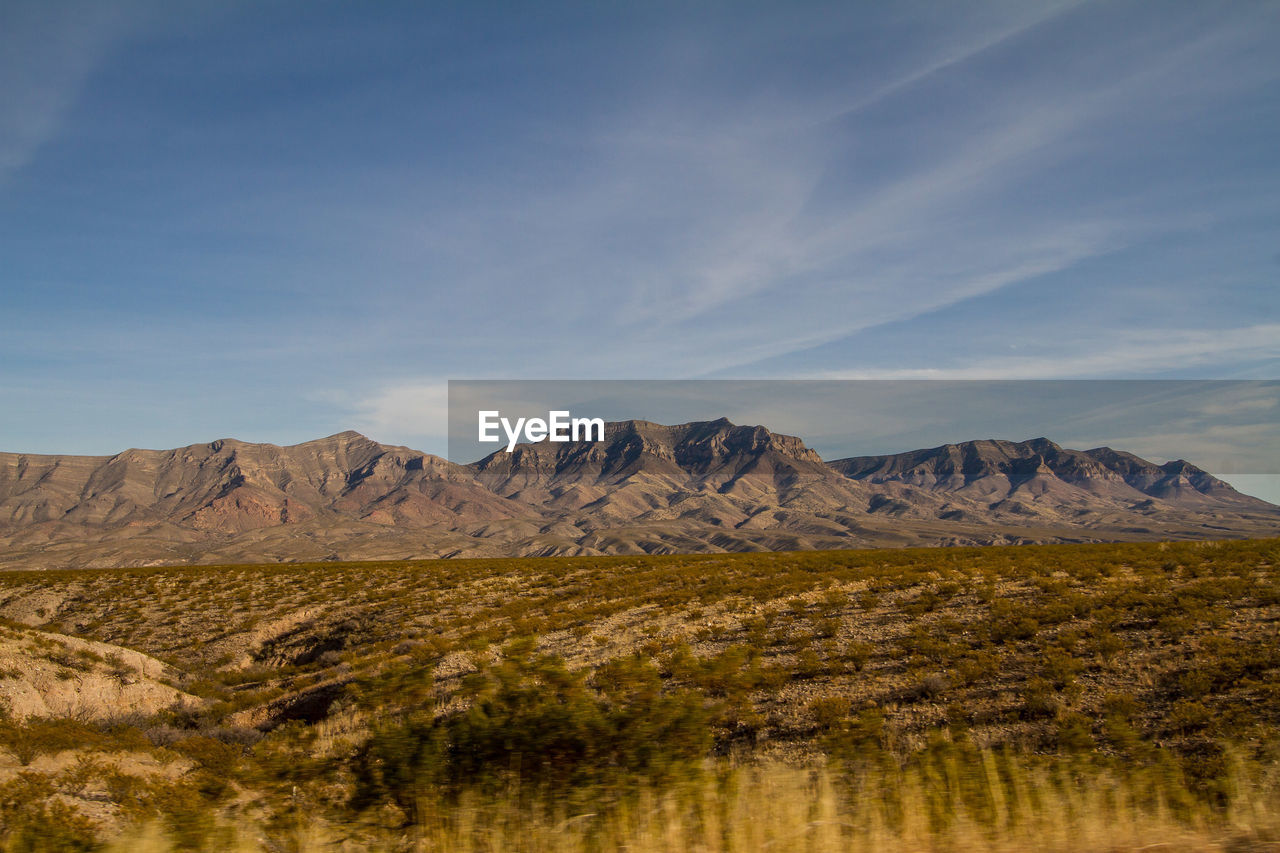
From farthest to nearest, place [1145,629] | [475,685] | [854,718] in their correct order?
[1145,629], [854,718], [475,685]

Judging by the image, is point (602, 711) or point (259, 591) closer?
point (602, 711)

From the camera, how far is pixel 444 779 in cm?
732

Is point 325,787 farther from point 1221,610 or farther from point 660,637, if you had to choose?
point 1221,610

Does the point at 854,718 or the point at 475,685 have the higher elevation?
the point at 475,685

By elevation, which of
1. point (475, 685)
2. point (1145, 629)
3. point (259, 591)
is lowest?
point (259, 591)

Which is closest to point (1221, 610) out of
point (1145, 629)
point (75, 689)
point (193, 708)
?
point (1145, 629)

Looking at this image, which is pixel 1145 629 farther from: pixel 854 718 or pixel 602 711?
pixel 602 711

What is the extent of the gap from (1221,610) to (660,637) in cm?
1666

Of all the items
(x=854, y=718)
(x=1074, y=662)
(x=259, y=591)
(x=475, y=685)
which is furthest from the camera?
(x=259, y=591)

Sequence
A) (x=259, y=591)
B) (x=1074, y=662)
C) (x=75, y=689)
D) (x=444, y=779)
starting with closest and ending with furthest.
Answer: (x=444, y=779)
(x=1074, y=662)
(x=75, y=689)
(x=259, y=591)

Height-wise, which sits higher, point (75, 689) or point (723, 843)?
point (723, 843)

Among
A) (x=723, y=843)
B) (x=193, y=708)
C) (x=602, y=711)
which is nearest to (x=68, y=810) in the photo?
(x=602, y=711)

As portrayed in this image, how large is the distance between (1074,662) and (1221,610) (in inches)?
268

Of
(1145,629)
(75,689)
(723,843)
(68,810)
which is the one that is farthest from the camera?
(75,689)
